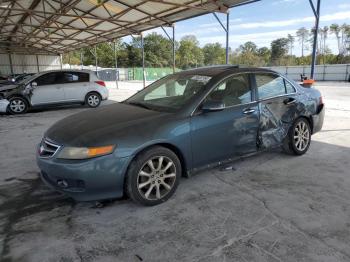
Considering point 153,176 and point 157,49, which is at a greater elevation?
point 157,49

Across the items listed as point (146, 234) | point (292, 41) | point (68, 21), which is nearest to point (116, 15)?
point (68, 21)

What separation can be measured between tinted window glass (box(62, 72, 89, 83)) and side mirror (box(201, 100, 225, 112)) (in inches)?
340

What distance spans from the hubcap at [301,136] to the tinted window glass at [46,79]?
8.77 metres

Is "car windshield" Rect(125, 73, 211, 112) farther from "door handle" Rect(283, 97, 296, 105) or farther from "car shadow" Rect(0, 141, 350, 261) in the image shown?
"door handle" Rect(283, 97, 296, 105)

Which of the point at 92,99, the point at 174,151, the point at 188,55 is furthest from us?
the point at 188,55

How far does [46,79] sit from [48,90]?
39 cm

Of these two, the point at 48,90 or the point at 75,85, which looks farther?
the point at 75,85

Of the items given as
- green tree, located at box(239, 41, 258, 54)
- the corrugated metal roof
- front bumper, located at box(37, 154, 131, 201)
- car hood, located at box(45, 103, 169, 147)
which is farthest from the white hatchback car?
green tree, located at box(239, 41, 258, 54)

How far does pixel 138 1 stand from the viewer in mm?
11445

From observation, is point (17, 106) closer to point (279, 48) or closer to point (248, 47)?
point (279, 48)

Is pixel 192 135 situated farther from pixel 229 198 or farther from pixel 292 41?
pixel 292 41

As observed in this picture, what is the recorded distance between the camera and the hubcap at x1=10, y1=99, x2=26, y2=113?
10.3 metres

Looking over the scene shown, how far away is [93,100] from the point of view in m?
11.5

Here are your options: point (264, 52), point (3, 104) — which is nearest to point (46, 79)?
point (3, 104)
